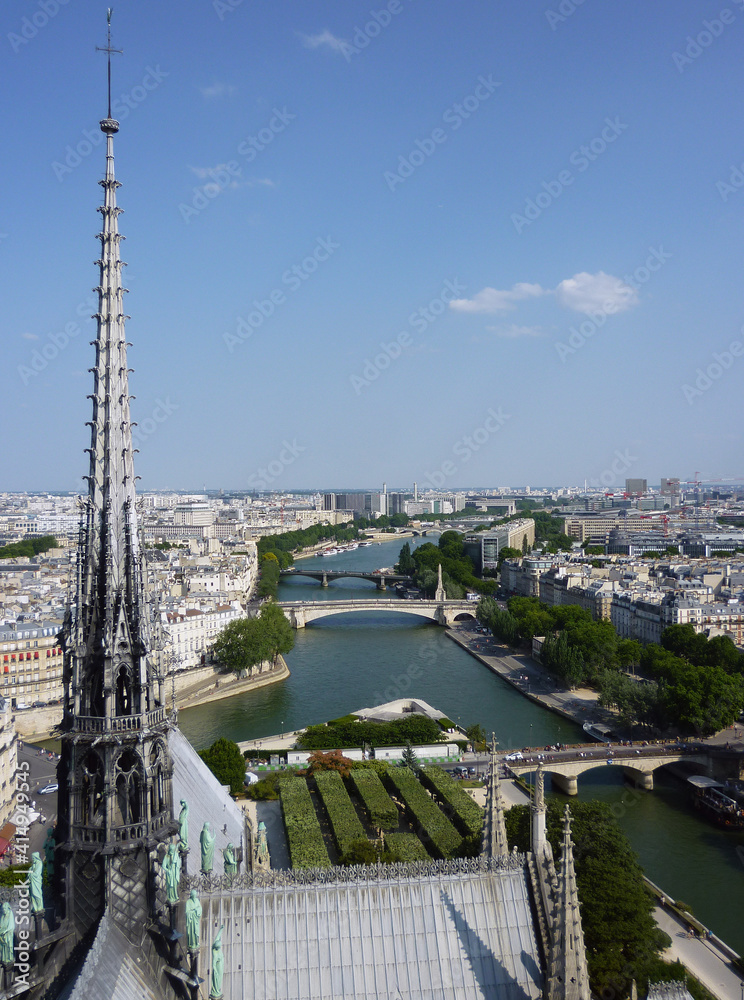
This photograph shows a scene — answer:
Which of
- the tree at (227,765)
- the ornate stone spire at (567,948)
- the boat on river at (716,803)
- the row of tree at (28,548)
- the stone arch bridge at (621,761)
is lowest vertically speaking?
the boat on river at (716,803)

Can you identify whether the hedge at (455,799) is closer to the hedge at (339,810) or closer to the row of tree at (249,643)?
the hedge at (339,810)

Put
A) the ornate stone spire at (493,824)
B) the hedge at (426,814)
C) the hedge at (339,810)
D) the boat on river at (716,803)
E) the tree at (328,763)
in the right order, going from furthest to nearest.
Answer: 1. the tree at (328,763)
2. the boat on river at (716,803)
3. the hedge at (339,810)
4. the hedge at (426,814)
5. the ornate stone spire at (493,824)

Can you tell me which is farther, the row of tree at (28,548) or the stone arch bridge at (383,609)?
the row of tree at (28,548)

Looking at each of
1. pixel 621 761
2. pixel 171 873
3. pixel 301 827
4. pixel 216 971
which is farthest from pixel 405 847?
pixel 171 873

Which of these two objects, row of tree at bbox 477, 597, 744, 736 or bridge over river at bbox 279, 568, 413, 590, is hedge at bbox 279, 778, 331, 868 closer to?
row of tree at bbox 477, 597, 744, 736

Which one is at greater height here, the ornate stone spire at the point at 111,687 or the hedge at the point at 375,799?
the ornate stone spire at the point at 111,687

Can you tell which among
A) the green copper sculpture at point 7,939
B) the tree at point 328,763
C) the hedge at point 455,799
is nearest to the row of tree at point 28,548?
the tree at point 328,763

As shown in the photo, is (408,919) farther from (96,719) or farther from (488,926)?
(96,719)

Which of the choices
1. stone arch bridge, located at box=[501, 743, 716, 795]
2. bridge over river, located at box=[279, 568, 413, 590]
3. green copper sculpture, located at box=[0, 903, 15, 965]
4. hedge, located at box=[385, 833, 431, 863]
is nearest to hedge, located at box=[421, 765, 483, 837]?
hedge, located at box=[385, 833, 431, 863]
